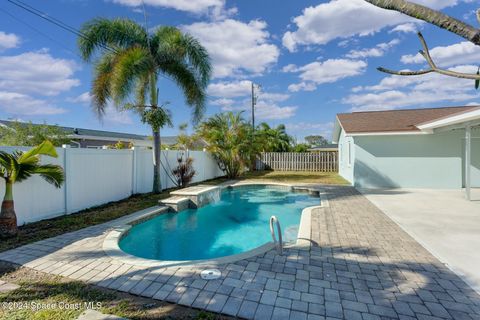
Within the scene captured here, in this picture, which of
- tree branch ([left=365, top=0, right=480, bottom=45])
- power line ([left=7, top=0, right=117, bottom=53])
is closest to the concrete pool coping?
tree branch ([left=365, top=0, right=480, bottom=45])

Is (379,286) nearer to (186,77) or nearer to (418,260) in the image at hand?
(418,260)

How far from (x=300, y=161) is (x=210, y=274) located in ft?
66.4

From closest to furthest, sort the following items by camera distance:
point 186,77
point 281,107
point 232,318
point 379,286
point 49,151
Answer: point 232,318 < point 379,286 < point 49,151 < point 186,77 < point 281,107

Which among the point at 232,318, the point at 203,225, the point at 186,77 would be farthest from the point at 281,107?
the point at 232,318

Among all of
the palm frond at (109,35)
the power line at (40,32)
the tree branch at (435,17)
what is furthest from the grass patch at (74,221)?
the tree branch at (435,17)

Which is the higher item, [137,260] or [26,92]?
[26,92]

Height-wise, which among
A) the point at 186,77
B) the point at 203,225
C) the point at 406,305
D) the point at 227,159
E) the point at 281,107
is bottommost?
the point at 203,225

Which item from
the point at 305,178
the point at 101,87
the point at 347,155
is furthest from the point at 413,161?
the point at 101,87

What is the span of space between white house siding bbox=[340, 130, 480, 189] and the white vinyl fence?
10079 mm

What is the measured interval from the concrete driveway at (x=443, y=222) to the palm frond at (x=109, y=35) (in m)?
10.8

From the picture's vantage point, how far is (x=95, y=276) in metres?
3.62

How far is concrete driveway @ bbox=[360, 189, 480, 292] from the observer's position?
425 centimetres

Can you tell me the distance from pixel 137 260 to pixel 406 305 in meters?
3.78

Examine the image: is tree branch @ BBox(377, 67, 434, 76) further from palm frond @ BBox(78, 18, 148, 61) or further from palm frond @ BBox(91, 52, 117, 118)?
palm frond @ BBox(78, 18, 148, 61)
